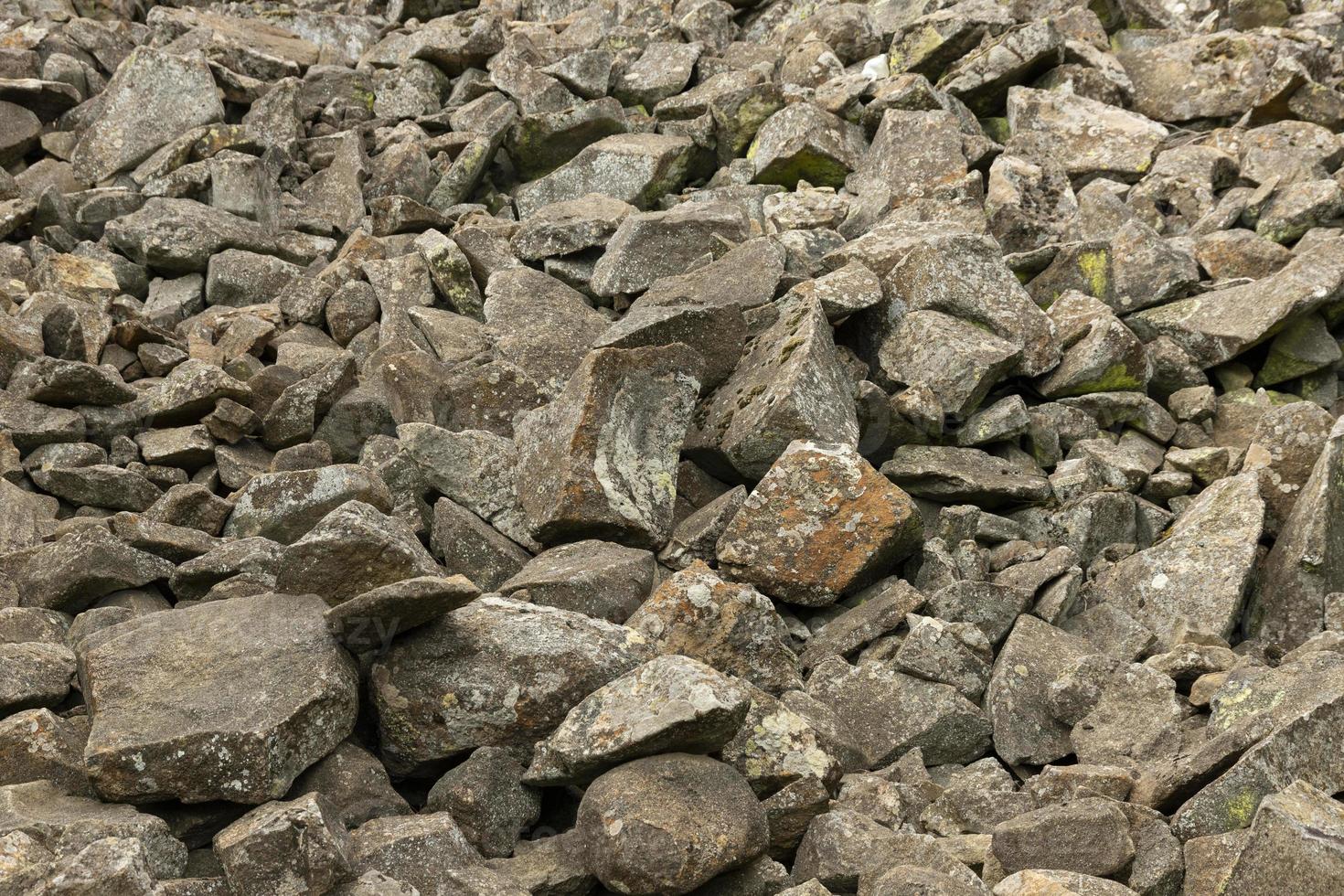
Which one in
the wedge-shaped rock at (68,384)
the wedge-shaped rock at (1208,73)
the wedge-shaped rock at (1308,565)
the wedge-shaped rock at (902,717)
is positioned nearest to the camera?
the wedge-shaped rock at (902,717)

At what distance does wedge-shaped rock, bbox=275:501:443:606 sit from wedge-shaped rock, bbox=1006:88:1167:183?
10898 millimetres

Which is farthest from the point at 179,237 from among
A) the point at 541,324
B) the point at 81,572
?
the point at 81,572

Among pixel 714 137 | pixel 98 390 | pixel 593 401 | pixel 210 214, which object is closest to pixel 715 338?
pixel 593 401

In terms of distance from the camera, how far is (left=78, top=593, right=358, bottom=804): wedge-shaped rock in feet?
19.2

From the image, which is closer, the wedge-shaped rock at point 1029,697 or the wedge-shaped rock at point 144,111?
the wedge-shaped rock at point 1029,697

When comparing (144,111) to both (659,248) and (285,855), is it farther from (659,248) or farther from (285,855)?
(285,855)

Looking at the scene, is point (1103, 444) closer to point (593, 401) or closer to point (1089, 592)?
point (1089, 592)

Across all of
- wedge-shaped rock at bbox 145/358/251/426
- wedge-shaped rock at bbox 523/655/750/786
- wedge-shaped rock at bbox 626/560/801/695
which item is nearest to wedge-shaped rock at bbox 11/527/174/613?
wedge-shaped rock at bbox 145/358/251/426

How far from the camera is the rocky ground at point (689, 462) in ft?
19.5

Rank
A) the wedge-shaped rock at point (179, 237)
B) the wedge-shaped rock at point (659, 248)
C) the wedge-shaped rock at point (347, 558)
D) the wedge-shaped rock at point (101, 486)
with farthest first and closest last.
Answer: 1. the wedge-shaped rock at point (179, 237)
2. the wedge-shaped rock at point (659, 248)
3. the wedge-shaped rock at point (101, 486)
4. the wedge-shaped rock at point (347, 558)

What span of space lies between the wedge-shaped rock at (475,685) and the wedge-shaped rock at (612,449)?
195 centimetres

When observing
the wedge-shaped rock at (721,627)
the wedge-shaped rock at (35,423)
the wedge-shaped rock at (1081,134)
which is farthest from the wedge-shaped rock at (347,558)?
the wedge-shaped rock at (1081,134)

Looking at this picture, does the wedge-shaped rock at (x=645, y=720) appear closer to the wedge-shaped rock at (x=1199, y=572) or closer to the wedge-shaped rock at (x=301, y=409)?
the wedge-shaped rock at (x=1199, y=572)

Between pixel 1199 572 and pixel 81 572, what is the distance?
26.0 ft
